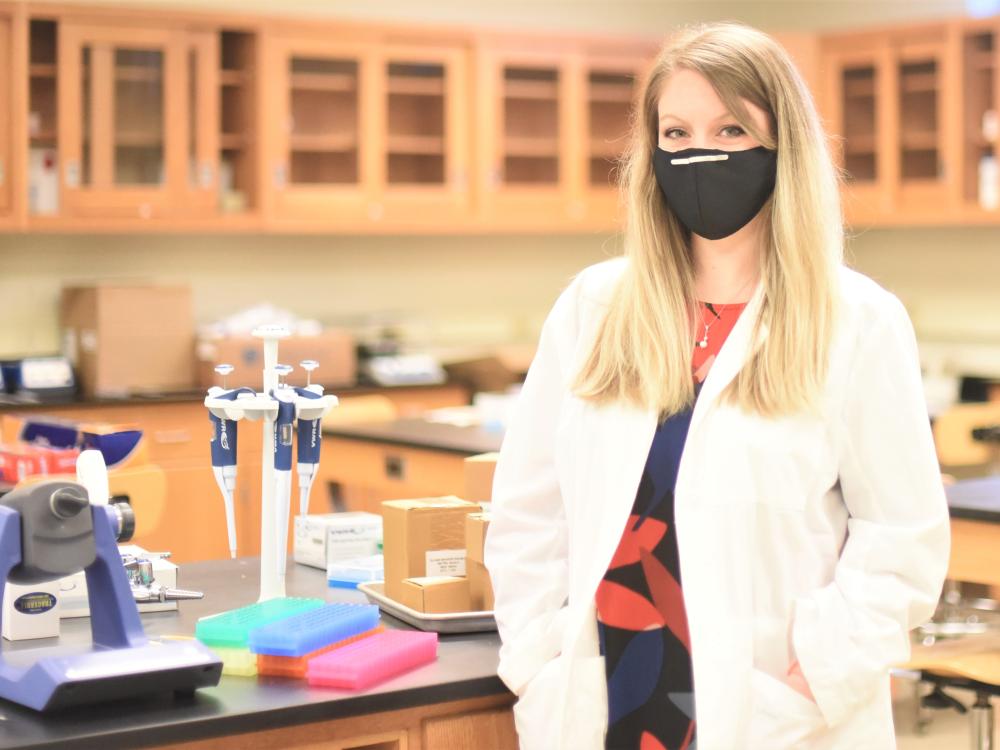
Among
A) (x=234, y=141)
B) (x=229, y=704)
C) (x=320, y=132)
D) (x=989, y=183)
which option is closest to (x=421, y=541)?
(x=229, y=704)

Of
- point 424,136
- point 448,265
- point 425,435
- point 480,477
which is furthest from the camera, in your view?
point 448,265

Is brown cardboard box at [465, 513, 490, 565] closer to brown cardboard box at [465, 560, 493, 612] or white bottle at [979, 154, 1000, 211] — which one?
brown cardboard box at [465, 560, 493, 612]

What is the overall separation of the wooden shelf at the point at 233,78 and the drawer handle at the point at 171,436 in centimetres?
150

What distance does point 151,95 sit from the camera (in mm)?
5625

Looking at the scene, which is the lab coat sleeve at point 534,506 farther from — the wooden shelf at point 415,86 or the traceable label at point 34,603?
the wooden shelf at point 415,86

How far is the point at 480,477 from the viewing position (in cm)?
248

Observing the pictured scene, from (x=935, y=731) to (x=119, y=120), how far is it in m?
A: 3.71

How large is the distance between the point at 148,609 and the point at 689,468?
0.89m

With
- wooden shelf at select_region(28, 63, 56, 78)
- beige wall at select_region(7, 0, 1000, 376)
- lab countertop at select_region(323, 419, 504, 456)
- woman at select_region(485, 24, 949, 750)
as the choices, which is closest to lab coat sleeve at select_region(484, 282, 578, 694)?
woman at select_region(485, 24, 949, 750)

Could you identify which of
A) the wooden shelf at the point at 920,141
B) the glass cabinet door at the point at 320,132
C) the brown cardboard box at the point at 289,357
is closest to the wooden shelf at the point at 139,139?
the glass cabinet door at the point at 320,132

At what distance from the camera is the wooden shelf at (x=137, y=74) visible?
18.2ft

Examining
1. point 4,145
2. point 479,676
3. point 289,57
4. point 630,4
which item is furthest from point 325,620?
point 630,4

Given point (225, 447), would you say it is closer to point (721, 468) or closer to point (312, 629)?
point (312, 629)

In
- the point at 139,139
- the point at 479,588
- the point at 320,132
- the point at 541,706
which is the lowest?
the point at 541,706
